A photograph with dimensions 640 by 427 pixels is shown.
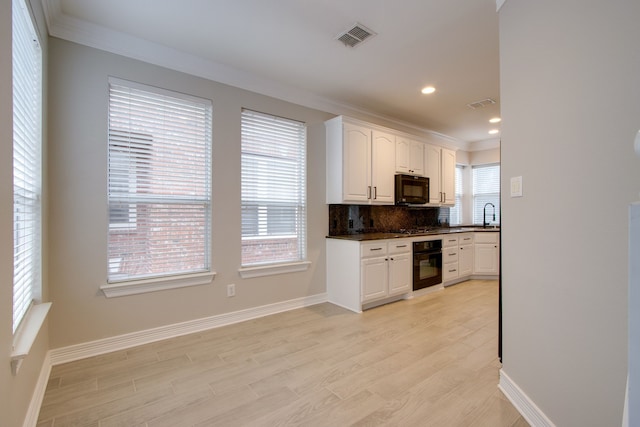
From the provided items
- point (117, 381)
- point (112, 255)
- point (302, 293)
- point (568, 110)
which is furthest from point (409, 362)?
point (112, 255)

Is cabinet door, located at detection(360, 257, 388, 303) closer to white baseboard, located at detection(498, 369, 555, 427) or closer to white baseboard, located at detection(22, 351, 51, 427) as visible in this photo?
white baseboard, located at detection(498, 369, 555, 427)

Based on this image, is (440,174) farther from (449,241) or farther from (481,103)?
(481,103)

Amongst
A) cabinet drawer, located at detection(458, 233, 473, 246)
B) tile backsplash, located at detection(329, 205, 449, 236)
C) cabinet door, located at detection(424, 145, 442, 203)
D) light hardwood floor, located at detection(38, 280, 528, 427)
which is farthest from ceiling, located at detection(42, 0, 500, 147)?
light hardwood floor, located at detection(38, 280, 528, 427)

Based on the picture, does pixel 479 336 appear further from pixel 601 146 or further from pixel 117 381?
pixel 117 381

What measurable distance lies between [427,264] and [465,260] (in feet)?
3.80

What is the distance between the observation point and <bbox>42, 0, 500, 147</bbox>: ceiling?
88.4 inches

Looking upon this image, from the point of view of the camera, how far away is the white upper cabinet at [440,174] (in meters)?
4.96

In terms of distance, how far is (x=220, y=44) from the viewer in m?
2.72

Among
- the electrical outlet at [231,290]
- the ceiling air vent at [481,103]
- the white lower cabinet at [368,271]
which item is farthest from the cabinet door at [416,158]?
the electrical outlet at [231,290]

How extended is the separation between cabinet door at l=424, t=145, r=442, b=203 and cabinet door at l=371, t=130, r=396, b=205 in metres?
0.86

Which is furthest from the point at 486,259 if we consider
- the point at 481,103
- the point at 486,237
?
the point at 481,103

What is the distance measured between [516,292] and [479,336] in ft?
4.08

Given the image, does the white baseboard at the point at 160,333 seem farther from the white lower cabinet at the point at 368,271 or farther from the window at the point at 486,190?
the window at the point at 486,190

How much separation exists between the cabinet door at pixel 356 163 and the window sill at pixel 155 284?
6.05 ft
